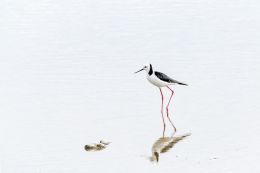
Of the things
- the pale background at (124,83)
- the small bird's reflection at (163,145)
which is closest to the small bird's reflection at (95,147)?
the pale background at (124,83)

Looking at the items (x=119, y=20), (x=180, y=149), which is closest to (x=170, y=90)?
(x=180, y=149)

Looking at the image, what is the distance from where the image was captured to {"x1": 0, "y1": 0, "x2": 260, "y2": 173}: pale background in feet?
26.5

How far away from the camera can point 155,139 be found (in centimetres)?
864

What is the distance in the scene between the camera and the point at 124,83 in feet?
35.0

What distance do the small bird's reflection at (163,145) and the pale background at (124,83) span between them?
9cm

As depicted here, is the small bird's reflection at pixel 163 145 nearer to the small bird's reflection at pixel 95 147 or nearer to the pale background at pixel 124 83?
Result: the pale background at pixel 124 83

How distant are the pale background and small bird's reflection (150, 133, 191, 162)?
94mm

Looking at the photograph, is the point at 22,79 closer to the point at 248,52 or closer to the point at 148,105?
the point at 148,105

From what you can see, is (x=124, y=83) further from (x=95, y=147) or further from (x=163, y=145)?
(x=95, y=147)

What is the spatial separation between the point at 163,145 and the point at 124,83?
93.7 inches

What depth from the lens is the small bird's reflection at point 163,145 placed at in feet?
26.7

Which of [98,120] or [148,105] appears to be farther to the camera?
[148,105]

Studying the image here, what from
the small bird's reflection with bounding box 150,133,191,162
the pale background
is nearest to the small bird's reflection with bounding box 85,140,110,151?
the pale background

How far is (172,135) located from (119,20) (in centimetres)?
633
